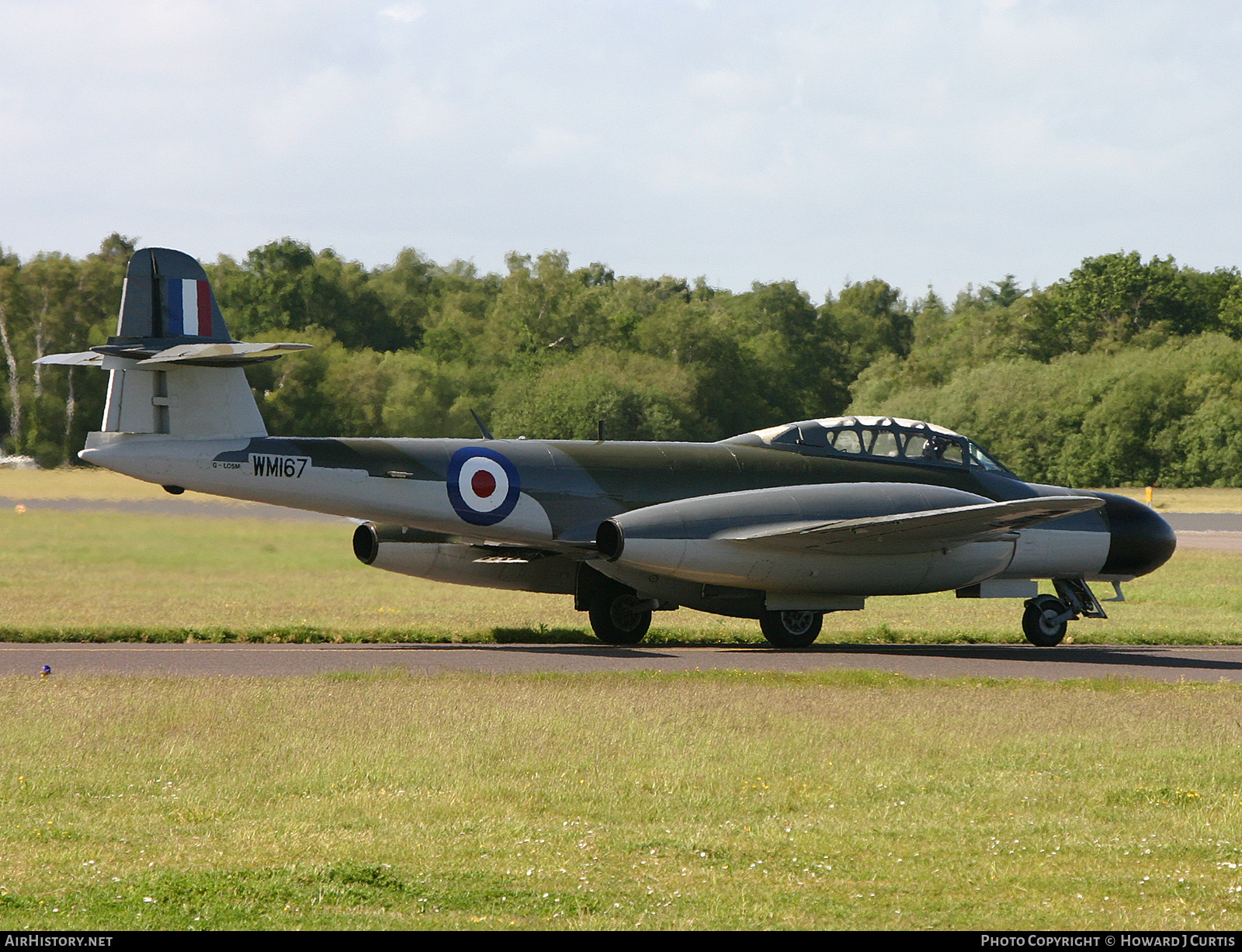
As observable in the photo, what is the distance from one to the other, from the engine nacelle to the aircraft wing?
3350 millimetres

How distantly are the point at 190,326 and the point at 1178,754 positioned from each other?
40.6 ft

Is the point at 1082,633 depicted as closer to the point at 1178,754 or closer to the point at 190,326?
the point at 1178,754

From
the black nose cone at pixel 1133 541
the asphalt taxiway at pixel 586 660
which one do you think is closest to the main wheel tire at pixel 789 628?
the asphalt taxiway at pixel 586 660

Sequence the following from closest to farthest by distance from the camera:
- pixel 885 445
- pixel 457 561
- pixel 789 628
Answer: pixel 789 628
pixel 457 561
pixel 885 445

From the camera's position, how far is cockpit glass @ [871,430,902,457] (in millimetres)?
20500

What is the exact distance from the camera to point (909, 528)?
18.0m

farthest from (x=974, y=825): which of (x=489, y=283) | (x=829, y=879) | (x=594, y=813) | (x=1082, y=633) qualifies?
(x=489, y=283)

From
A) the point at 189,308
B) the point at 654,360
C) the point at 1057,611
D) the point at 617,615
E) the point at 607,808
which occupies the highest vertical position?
the point at 654,360

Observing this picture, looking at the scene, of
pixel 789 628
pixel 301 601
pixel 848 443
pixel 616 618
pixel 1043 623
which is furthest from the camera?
pixel 301 601

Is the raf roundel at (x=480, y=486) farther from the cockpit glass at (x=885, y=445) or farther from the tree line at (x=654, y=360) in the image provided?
the tree line at (x=654, y=360)

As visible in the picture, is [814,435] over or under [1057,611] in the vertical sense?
over

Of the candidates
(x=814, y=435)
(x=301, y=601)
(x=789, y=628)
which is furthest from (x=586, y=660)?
(x=301, y=601)

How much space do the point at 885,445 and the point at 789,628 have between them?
3.34m

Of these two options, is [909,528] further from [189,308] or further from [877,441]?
[189,308]
